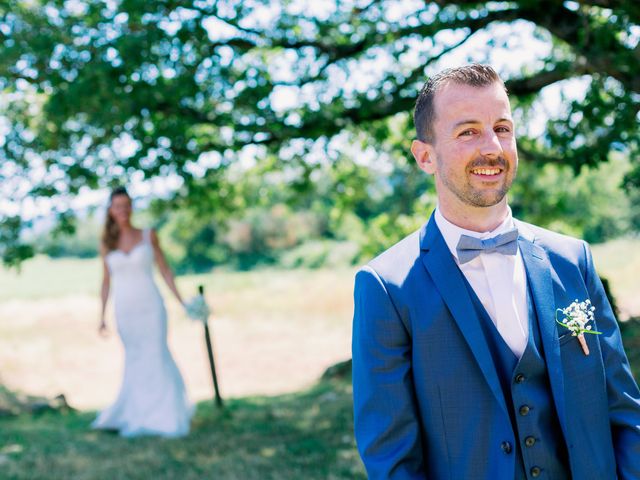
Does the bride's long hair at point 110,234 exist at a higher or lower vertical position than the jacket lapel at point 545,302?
higher

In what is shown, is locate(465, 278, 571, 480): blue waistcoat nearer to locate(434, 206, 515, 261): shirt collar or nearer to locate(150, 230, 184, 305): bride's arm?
locate(434, 206, 515, 261): shirt collar

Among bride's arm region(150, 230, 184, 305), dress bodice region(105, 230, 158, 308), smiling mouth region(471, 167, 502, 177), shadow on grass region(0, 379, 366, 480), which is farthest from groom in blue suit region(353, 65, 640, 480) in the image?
dress bodice region(105, 230, 158, 308)

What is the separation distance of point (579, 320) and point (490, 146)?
0.57 metres

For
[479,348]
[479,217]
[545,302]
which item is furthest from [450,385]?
[479,217]

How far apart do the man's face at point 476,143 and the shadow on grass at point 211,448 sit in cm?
413

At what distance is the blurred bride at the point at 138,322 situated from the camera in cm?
892

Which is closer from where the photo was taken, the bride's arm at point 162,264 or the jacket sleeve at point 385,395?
the jacket sleeve at point 385,395

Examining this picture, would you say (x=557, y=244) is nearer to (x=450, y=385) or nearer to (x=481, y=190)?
(x=481, y=190)

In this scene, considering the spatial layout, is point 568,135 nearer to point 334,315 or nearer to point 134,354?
point 134,354

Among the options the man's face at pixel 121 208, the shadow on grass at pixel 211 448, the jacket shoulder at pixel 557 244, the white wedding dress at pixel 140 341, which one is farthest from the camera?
the white wedding dress at pixel 140 341

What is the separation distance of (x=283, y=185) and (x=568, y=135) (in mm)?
5329

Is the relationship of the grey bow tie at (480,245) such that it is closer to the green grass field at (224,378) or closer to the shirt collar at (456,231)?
the shirt collar at (456,231)

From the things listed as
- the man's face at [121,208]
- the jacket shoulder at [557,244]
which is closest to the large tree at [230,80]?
the man's face at [121,208]

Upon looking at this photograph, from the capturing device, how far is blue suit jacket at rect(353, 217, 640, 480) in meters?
2.25
